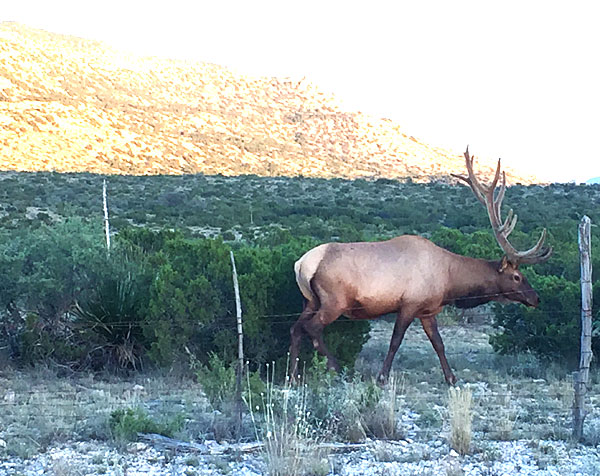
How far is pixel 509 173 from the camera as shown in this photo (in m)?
93.9

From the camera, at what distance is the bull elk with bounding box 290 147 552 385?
369 inches

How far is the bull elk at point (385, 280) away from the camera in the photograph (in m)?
9.38

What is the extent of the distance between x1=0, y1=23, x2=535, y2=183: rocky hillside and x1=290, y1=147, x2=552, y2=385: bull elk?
159 feet

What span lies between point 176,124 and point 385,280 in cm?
6958

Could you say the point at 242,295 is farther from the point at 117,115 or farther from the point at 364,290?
the point at 117,115

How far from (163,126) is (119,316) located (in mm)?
66090

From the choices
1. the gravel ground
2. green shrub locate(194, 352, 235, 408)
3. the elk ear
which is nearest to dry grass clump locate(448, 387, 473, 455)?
the gravel ground

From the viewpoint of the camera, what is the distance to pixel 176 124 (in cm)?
7688

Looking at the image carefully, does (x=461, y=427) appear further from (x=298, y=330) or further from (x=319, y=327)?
(x=298, y=330)

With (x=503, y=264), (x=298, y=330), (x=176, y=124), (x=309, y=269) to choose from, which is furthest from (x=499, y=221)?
(x=176, y=124)

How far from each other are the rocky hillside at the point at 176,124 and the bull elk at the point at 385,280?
4836cm

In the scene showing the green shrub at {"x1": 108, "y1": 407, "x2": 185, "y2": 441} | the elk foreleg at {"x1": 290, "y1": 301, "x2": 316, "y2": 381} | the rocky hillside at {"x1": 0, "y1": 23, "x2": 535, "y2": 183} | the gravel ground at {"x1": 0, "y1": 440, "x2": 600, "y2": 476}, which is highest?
the rocky hillside at {"x1": 0, "y1": 23, "x2": 535, "y2": 183}

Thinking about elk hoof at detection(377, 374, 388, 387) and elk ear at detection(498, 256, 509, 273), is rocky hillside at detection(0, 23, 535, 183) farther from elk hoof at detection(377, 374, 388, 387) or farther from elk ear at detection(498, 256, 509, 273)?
elk ear at detection(498, 256, 509, 273)

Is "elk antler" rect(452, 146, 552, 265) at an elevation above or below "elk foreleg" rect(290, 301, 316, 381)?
above
